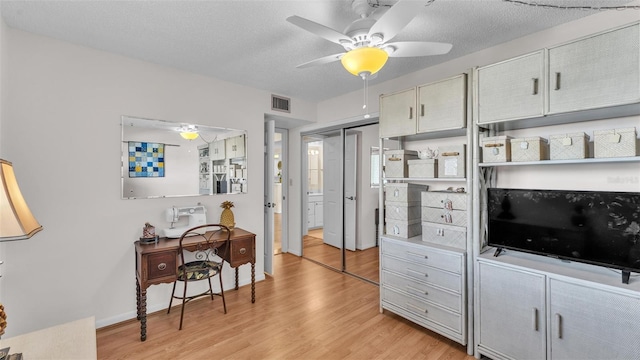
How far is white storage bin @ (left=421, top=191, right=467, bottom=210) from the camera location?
7.39ft

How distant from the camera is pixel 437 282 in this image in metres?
2.32

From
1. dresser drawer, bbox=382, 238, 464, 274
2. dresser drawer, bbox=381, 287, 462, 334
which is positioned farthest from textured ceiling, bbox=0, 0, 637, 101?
dresser drawer, bbox=381, 287, 462, 334

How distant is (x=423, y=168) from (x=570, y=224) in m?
1.08

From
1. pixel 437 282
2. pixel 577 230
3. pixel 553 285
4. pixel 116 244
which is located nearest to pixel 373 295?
pixel 437 282

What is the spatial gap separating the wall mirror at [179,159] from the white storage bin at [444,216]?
6.92ft

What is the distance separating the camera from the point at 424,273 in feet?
7.89

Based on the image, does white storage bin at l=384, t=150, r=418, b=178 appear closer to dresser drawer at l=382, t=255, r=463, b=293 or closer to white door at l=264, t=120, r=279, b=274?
dresser drawer at l=382, t=255, r=463, b=293

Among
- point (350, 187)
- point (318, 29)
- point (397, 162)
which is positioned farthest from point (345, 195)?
point (318, 29)

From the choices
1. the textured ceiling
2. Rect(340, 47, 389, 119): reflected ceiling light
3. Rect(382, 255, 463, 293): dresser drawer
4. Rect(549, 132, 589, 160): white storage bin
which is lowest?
Rect(382, 255, 463, 293): dresser drawer

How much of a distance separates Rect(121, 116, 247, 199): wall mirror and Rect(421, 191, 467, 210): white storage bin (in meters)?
2.11

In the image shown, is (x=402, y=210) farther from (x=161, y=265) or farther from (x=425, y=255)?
(x=161, y=265)

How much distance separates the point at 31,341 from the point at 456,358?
2502 mm

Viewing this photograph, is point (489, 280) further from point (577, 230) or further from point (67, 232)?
point (67, 232)

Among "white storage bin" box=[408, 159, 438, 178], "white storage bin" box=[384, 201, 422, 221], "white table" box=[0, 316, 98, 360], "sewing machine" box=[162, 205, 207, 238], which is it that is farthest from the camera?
"sewing machine" box=[162, 205, 207, 238]
